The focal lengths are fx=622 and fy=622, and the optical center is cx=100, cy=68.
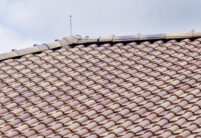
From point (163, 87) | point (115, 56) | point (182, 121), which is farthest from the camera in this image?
point (115, 56)

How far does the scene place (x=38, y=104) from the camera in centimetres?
1560

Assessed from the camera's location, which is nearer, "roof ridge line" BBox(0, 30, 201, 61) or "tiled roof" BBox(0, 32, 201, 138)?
"tiled roof" BBox(0, 32, 201, 138)

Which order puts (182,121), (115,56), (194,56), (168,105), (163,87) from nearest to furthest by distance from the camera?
(182,121) → (168,105) → (163,87) → (194,56) → (115,56)

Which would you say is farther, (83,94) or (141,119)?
(83,94)

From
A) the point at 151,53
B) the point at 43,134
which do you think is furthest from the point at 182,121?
the point at 151,53

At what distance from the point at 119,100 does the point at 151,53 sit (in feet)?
10.0

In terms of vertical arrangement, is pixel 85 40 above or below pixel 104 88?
above

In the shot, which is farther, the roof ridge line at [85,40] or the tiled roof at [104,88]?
the roof ridge line at [85,40]

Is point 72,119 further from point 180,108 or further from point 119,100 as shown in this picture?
point 180,108

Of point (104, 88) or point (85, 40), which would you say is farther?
point (85, 40)

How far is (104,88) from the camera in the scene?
16.0m

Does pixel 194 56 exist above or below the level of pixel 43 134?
above

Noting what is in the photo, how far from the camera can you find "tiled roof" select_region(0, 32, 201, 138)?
14000 millimetres

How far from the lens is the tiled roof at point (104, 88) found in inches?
551
